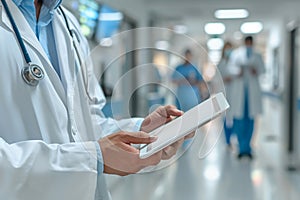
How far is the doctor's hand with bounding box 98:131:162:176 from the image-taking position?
73 cm

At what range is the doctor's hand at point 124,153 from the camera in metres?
0.73

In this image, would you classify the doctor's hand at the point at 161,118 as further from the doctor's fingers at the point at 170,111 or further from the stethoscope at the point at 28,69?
the stethoscope at the point at 28,69

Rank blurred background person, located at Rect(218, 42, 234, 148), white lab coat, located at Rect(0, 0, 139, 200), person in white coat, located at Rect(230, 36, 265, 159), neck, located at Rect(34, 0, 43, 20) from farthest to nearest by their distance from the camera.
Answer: blurred background person, located at Rect(218, 42, 234, 148)
person in white coat, located at Rect(230, 36, 265, 159)
neck, located at Rect(34, 0, 43, 20)
white lab coat, located at Rect(0, 0, 139, 200)

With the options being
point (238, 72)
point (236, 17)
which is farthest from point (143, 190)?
point (236, 17)

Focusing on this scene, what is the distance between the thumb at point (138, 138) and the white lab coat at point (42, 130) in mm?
68

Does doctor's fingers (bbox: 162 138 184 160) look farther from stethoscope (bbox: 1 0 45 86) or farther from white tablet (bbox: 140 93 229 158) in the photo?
stethoscope (bbox: 1 0 45 86)

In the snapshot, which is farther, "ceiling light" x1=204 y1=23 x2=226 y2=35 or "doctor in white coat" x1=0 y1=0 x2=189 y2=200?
"ceiling light" x1=204 y1=23 x2=226 y2=35

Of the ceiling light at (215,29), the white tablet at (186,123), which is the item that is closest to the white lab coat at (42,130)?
the white tablet at (186,123)

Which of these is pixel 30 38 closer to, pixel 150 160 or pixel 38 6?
pixel 38 6

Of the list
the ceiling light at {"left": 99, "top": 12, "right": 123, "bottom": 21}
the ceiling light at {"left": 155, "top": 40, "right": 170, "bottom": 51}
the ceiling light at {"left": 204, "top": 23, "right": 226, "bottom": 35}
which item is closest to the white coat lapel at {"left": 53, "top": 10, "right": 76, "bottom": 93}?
the ceiling light at {"left": 155, "top": 40, "right": 170, "bottom": 51}

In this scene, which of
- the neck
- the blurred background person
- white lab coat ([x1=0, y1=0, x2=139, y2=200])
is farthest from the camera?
the blurred background person

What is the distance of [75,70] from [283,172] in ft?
13.9

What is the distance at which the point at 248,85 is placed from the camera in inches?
223

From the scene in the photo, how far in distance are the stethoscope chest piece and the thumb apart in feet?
0.74
